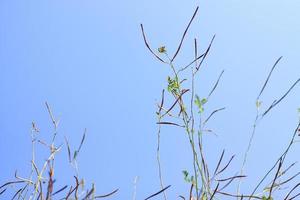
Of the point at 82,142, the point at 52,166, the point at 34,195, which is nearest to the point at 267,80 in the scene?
the point at 82,142

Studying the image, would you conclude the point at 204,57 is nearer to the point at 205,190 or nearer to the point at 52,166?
the point at 205,190

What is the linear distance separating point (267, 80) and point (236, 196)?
0.48m

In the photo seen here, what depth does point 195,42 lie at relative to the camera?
1.71m

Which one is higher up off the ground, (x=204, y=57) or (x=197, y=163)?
(x=204, y=57)

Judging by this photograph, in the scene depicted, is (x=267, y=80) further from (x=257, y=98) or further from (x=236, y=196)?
(x=236, y=196)

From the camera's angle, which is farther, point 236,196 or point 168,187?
point 236,196

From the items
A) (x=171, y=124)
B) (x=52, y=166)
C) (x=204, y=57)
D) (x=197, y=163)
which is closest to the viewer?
(x=197, y=163)

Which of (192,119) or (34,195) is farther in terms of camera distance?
(34,195)

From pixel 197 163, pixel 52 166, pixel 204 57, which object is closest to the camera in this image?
pixel 197 163

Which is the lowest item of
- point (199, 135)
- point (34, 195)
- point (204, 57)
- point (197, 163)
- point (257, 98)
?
point (34, 195)

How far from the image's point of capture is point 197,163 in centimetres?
142

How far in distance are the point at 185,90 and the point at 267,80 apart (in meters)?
0.34

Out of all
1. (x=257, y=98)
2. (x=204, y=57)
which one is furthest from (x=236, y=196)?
(x=204, y=57)

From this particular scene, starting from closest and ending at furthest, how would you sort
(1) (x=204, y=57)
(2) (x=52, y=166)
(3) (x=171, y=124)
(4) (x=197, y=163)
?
(4) (x=197, y=163)
(2) (x=52, y=166)
(3) (x=171, y=124)
(1) (x=204, y=57)
